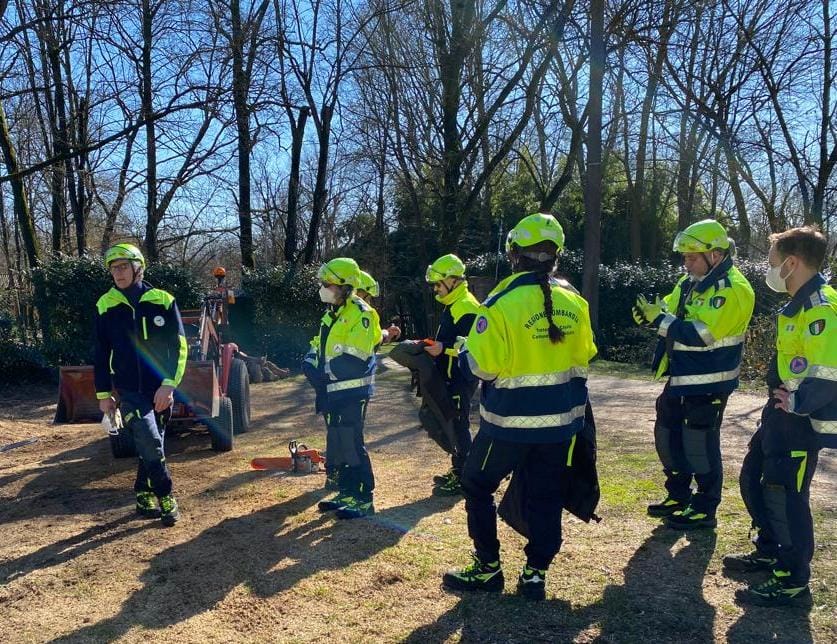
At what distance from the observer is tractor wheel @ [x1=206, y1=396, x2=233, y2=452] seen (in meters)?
7.14

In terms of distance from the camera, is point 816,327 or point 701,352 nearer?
point 816,327

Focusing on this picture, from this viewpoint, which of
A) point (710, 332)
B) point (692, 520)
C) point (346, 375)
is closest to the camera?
point (710, 332)

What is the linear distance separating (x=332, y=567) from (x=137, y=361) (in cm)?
212

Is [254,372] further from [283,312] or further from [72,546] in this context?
[72,546]

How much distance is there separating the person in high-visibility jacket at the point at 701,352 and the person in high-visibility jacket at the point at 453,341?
137 cm

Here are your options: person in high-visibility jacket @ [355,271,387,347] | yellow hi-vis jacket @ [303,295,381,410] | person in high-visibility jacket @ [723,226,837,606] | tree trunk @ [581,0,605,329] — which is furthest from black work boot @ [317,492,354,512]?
tree trunk @ [581,0,605,329]

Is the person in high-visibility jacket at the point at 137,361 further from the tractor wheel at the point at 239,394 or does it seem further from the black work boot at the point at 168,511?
the tractor wheel at the point at 239,394

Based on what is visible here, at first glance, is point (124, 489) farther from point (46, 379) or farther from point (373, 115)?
point (373, 115)

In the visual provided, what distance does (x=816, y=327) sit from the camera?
334cm

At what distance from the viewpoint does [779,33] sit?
60.8 ft

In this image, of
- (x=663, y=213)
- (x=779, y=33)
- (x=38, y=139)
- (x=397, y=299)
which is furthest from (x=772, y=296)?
(x=38, y=139)

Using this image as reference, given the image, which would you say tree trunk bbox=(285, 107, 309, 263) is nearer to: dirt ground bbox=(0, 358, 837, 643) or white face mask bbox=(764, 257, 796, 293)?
dirt ground bbox=(0, 358, 837, 643)

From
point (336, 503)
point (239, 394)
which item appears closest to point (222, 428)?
point (239, 394)

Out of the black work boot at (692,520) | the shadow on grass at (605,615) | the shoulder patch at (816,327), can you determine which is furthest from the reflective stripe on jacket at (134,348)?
the shoulder patch at (816,327)
